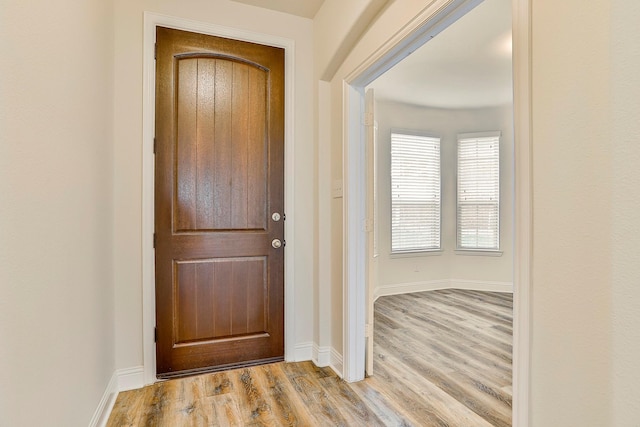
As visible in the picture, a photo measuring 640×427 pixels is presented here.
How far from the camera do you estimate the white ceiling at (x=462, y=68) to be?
2.75m

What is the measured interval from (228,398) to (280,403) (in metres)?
0.33

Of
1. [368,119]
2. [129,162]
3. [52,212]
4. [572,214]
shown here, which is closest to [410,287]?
[368,119]

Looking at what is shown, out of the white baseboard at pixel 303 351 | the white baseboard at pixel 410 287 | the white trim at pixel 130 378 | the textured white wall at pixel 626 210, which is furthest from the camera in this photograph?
the white baseboard at pixel 410 287

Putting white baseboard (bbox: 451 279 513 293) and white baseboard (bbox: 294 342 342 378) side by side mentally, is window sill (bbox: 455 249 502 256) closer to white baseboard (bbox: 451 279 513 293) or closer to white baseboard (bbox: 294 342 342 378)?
white baseboard (bbox: 451 279 513 293)

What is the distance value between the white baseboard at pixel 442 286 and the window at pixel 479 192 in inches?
20.6

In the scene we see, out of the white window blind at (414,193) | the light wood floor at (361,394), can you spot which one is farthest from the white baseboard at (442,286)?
the light wood floor at (361,394)

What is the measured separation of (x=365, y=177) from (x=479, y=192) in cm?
332

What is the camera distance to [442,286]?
499 cm

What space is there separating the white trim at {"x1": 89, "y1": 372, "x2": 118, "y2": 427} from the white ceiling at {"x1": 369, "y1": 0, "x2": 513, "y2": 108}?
3.58 meters

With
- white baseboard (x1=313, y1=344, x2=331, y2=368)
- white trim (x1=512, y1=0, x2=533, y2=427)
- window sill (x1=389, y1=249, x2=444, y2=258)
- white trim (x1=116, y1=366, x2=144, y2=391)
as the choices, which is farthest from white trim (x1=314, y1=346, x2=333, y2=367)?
window sill (x1=389, y1=249, x2=444, y2=258)

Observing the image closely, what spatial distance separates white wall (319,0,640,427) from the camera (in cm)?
73

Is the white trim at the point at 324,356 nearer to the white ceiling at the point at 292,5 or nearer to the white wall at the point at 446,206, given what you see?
the white wall at the point at 446,206

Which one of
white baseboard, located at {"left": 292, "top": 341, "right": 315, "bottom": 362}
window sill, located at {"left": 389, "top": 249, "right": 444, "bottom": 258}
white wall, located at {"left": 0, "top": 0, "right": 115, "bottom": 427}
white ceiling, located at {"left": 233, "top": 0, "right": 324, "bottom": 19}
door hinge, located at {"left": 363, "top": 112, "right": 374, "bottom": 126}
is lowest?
white baseboard, located at {"left": 292, "top": 341, "right": 315, "bottom": 362}

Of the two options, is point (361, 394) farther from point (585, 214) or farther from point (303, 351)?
point (585, 214)
